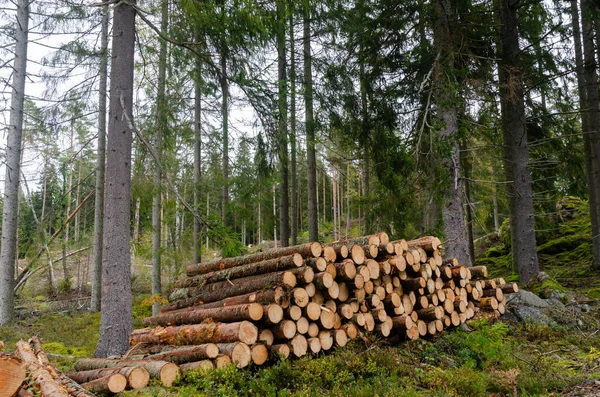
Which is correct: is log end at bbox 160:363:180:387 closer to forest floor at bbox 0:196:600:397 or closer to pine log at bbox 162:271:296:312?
forest floor at bbox 0:196:600:397

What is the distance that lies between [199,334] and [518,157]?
957cm

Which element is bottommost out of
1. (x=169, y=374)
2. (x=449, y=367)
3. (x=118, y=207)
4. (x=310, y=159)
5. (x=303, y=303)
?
(x=449, y=367)

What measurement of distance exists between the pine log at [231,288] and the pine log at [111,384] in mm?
2084

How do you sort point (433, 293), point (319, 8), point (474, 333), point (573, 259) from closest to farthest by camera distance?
point (474, 333), point (433, 293), point (319, 8), point (573, 259)

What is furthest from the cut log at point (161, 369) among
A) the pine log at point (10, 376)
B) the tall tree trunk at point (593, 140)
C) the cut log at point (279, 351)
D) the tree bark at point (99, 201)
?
the tall tree trunk at point (593, 140)

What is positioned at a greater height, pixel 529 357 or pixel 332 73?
pixel 332 73

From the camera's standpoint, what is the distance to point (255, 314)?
567 centimetres

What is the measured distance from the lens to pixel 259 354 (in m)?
5.55

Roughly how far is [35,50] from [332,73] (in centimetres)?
1002

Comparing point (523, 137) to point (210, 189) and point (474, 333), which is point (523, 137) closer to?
point (474, 333)

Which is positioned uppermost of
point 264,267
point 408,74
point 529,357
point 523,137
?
point 408,74

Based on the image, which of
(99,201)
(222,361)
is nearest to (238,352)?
(222,361)

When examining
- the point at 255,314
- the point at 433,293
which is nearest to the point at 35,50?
the point at 255,314

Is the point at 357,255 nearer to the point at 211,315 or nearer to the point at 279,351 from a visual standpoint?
the point at 279,351
